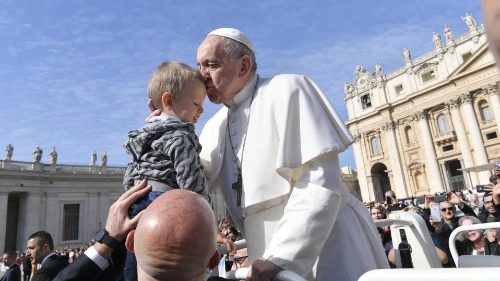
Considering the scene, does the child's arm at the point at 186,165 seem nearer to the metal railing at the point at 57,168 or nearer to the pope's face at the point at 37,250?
the pope's face at the point at 37,250

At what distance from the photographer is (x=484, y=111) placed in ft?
110

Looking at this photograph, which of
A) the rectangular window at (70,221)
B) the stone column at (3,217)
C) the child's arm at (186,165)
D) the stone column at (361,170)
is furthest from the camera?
the stone column at (361,170)

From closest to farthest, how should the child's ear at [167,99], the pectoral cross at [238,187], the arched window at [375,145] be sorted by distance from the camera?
the pectoral cross at [238,187]
the child's ear at [167,99]
the arched window at [375,145]

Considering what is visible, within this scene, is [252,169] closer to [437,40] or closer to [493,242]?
[493,242]

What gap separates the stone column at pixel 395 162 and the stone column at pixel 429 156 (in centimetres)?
274

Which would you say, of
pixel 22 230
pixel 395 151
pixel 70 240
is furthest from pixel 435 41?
pixel 22 230

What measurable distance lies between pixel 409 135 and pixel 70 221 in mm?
36669

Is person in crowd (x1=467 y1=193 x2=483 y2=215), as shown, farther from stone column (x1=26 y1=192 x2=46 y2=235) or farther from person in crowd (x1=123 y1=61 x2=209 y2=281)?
stone column (x1=26 y1=192 x2=46 y2=235)

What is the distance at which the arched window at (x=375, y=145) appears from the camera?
137 ft

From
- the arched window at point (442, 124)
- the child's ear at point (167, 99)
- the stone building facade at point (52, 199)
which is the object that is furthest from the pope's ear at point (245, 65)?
the arched window at point (442, 124)

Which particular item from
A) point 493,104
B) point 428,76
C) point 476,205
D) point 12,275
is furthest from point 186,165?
point 428,76

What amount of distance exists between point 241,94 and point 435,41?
43282 mm

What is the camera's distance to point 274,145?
5.48ft

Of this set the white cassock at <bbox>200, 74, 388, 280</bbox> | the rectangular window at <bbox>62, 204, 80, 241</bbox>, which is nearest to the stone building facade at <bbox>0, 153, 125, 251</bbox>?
the rectangular window at <bbox>62, 204, 80, 241</bbox>
